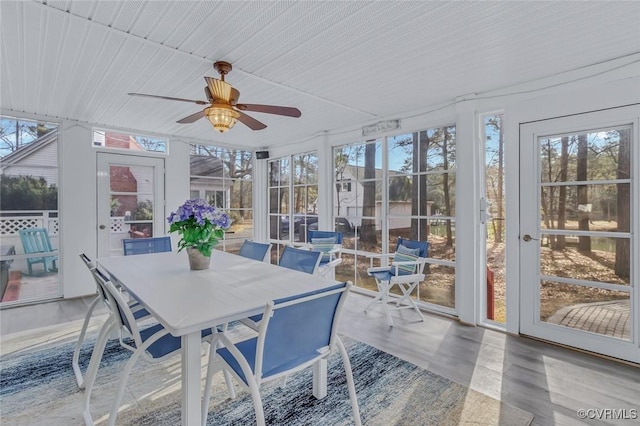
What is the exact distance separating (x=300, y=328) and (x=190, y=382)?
1.78ft

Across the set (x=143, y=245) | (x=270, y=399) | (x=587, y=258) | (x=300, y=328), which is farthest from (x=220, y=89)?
(x=587, y=258)

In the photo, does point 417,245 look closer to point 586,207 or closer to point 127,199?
point 586,207

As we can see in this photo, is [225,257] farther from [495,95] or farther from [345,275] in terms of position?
[495,95]

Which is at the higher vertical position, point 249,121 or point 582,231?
point 249,121

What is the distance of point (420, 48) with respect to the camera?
91.0 inches

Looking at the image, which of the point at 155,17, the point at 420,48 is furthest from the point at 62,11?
the point at 420,48

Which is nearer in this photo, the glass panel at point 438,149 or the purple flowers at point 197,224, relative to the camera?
the purple flowers at point 197,224

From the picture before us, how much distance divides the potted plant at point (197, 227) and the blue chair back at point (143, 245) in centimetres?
134

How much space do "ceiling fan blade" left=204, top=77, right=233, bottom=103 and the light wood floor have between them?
7.99ft

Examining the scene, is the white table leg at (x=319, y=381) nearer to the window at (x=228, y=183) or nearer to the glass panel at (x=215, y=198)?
the window at (x=228, y=183)

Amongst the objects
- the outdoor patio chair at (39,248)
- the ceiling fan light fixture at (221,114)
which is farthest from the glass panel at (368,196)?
the outdoor patio chair at (39,248)

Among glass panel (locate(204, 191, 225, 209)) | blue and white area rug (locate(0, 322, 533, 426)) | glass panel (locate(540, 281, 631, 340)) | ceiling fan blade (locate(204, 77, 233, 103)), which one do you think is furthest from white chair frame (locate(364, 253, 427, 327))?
glass panel (locate(204, 191, 225, 209))

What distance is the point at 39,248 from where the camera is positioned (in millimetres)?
4148

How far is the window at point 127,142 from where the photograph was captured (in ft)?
14.8
